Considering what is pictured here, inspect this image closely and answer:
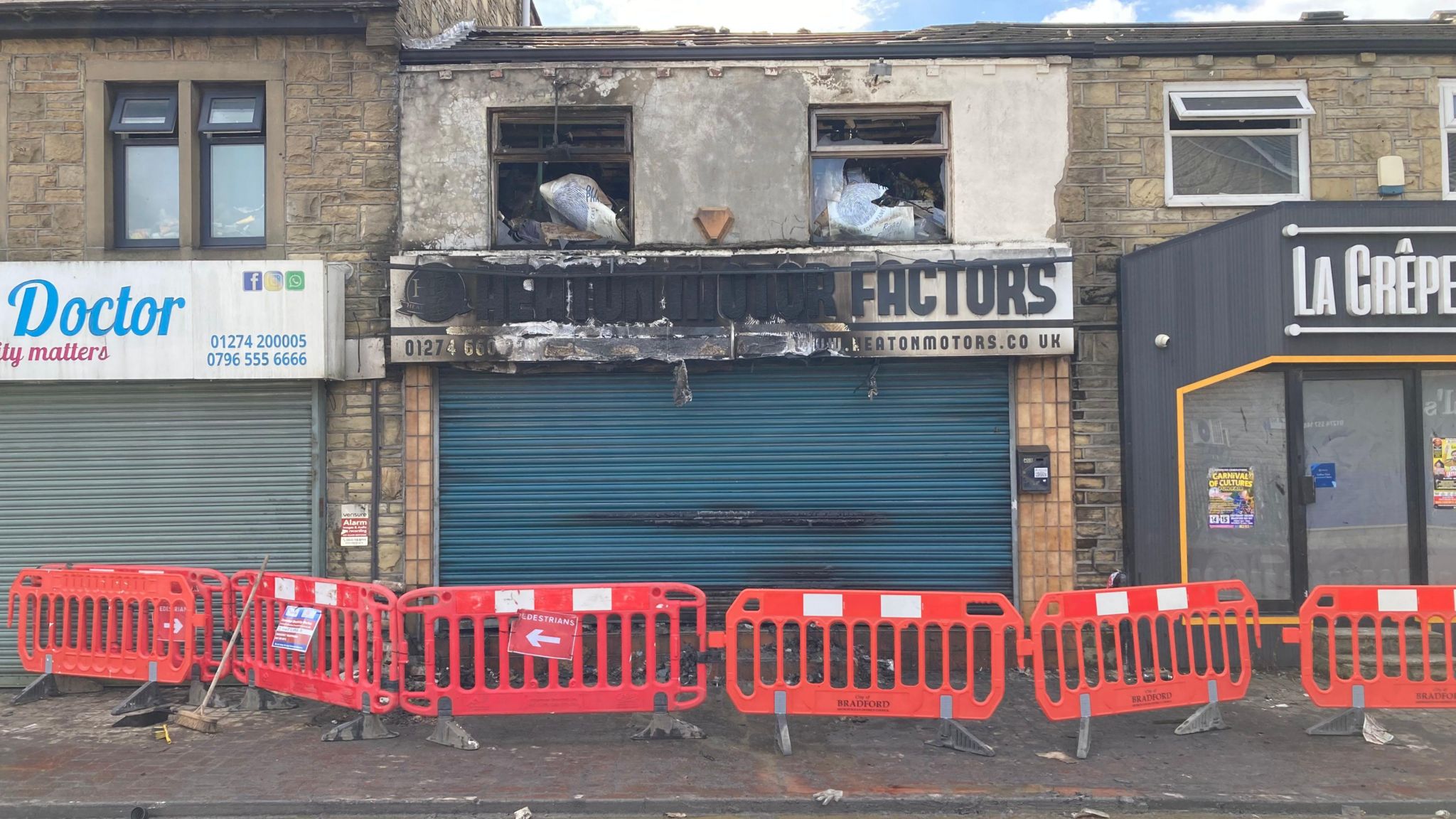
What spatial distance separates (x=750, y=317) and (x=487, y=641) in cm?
392

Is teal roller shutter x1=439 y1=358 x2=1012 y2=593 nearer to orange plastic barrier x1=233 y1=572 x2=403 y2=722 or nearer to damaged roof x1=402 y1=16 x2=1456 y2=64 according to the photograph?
orange plastic barrier x1=233 y1=572 x2=403 y2=722

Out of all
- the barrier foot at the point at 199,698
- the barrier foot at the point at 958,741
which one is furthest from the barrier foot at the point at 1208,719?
the barrier foot at the point at 199,698

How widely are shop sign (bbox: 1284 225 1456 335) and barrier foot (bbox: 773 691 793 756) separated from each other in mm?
5445

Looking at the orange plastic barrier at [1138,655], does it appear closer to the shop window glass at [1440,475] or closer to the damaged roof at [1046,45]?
the shop window glass at [1440,475]

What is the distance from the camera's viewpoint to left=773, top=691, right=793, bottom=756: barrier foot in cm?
634

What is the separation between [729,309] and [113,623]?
5972 mm

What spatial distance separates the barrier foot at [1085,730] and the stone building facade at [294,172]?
6.18 m

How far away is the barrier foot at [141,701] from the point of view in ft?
23.8

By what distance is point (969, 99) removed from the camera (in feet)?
28.6

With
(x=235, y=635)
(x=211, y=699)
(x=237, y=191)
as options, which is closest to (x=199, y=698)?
(x=211, y=699)

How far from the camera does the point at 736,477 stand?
8750 millimetres

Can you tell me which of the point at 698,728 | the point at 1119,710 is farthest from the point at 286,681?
the point at 1119,710

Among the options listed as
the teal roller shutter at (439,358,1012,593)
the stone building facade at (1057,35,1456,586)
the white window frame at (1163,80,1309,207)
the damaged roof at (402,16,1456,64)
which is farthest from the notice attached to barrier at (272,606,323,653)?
the white window frame at (1163,80,1309,207)

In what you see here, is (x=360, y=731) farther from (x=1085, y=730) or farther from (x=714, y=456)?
(x=1085, y=730)
